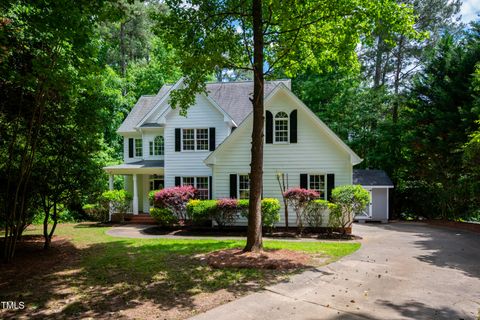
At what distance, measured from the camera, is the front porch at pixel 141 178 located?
1881 cm

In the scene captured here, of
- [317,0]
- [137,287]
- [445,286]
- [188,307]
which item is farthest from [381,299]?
[317,0]

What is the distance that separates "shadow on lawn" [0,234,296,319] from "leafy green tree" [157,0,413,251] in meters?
2.12

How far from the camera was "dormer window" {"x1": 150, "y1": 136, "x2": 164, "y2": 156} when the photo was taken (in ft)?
67.4

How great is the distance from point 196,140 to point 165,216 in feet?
15.8

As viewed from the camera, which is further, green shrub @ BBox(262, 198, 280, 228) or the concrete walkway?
green shrub @ BBox(262, 198, 280, 228)

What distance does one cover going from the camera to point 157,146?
2061cm

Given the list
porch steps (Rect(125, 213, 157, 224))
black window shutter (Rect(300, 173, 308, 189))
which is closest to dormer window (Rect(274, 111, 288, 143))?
black window shutter (Rect(300, 173, 308, 189))

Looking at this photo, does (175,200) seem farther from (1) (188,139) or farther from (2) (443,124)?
(2) (443,124)

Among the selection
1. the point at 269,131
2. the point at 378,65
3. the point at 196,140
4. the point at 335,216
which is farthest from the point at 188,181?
the point at 378,65

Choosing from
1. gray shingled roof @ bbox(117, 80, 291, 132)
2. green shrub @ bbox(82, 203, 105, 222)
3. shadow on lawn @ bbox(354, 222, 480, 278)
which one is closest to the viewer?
shadow on lawn @ bbox(354, 222, 480, 278)

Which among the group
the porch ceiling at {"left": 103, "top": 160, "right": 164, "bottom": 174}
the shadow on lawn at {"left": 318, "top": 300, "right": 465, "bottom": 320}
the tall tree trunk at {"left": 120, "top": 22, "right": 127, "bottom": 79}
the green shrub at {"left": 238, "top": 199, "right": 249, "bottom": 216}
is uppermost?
the tall tree trunk at {"left": 120, "top": 22, "right": 127, "bottom": 79}

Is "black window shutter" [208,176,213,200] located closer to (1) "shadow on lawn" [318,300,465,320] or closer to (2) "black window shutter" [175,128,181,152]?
(2) "black window shutter" [175,128,181,152]

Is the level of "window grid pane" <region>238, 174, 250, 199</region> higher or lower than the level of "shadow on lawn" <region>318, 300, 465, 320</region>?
higher

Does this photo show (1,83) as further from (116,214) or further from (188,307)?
(116,214)
